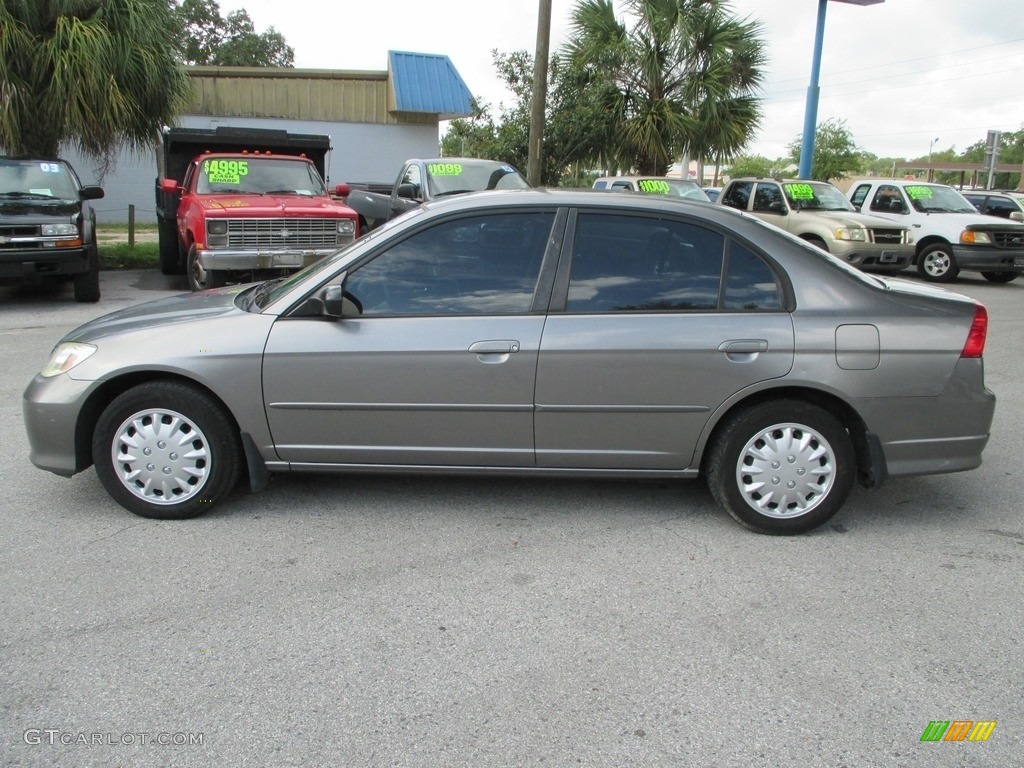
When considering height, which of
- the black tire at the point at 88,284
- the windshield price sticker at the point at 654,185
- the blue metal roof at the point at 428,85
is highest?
the blue metal roof at the point at 428,85

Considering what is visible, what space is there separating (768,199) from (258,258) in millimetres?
9543

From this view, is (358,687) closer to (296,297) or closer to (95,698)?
(95,698)

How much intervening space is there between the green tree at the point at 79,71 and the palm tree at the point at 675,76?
10.8 meters

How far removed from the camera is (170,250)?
13562 mm

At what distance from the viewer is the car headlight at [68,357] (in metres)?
4.23

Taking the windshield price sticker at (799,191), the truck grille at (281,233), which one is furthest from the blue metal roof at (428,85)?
the truck grille at (281,233)

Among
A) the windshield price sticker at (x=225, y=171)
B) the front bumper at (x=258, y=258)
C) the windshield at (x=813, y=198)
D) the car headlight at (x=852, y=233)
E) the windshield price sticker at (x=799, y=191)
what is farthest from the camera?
the windshield price sticker at (x=799, y=191)

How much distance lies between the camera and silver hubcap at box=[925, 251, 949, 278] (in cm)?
1513

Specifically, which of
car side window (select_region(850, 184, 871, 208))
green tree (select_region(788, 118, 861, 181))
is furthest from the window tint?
green tree (select_region(788, 118, 861, 181))

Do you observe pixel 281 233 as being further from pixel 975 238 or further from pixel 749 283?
pixel 975 238

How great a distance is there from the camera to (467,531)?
4223 mm

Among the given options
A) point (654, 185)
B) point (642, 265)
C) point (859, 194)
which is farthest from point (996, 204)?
point (642, 265)

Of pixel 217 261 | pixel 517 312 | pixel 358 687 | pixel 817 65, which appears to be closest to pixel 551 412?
pixel 517 312

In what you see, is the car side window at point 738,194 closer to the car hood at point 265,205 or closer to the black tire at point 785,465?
the car hood at point 265,205
